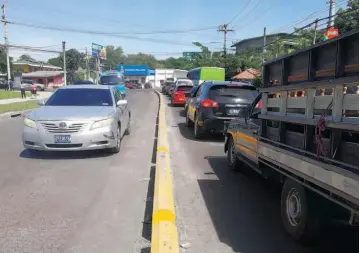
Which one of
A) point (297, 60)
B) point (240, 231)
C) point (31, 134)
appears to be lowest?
point (240, 231)

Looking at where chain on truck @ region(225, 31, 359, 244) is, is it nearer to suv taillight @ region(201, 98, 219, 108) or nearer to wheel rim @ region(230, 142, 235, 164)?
wheel rim @ region(230, 142, 235, 164)

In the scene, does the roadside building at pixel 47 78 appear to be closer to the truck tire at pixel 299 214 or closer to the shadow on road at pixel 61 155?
the shadow on road at pixel 61 155

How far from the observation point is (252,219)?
4.51 metres

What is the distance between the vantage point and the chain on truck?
9.85 feet

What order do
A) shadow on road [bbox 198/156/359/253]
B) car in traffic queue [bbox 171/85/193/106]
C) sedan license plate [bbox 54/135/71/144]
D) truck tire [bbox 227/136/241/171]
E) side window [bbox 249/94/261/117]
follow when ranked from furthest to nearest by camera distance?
car in traffic queue [bbox 171/85/193/106] → sedan license plate [bbox 54/135/71/144] → truck tire [bbox 227/136/241/171] → side window [bbox 249/94/261/117] → shadow on road [bbox 198/156/359/253]

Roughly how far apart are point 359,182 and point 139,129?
1042cm

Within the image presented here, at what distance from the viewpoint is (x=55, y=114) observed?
7707 millimetres

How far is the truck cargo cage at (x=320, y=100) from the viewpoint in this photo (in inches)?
119

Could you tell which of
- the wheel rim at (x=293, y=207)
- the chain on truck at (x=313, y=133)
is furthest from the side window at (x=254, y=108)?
the wheel rim at (x=293, y=207)

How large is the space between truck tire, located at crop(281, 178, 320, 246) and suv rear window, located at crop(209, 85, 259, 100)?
239 inches

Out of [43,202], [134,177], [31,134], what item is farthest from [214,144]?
[43,202]

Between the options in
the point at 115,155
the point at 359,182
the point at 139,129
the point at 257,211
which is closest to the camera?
the point at 359,182

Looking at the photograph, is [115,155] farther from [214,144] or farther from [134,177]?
[214,144]

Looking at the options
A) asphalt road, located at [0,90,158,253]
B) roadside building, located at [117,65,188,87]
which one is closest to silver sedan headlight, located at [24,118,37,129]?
asphalt road, located at [0,90,158,253]
